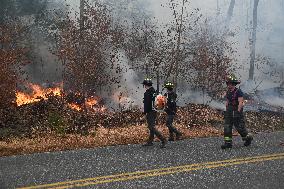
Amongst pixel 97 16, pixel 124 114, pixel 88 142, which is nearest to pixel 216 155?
pixel 88 142

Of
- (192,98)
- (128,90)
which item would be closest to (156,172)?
(128,90)

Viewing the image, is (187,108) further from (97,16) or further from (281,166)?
(281,166)

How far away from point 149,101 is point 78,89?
7415 millimetres

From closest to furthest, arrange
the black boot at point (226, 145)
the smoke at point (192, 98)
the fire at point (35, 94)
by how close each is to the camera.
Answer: the black boot at point (226, 145) < the fire at point (35, 94) < the smoke at point (192, 98)

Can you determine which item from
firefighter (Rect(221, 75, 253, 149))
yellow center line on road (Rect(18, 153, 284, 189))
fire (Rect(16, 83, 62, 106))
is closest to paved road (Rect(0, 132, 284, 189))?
yellow center line on road (Rect(18, 153, 284, 189))

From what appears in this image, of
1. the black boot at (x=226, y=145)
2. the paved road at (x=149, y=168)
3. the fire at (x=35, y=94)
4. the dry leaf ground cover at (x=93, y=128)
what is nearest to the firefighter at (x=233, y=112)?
the black boot at (x=226, y=145)

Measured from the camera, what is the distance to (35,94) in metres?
19.5

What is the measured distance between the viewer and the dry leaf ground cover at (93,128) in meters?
11.0

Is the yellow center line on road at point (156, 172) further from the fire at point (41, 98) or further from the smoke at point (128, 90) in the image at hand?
the smoke at point (128, 90)

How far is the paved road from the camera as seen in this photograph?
707 cm

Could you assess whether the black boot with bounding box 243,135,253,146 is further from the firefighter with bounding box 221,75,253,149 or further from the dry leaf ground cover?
the dry leaf ground cover

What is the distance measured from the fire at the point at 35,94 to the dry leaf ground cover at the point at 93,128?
177 cm

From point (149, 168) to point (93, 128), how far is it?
231 inches

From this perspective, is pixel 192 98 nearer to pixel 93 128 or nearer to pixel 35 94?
pixel 35 94
